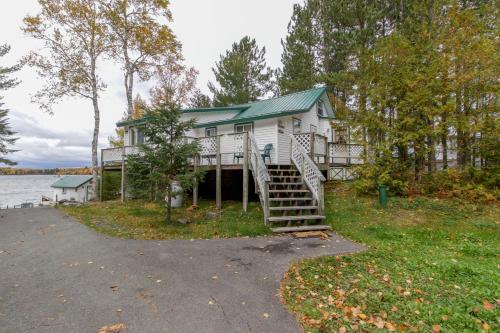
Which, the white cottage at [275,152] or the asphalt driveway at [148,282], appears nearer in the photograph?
the asphalt driveway at [148,282]

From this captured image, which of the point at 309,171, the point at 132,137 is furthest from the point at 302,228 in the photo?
the point at 132,137

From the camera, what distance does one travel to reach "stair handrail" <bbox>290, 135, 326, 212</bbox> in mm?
7734

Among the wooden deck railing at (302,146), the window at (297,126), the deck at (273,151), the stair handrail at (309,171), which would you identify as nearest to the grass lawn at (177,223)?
the stair handrail at (309,171)

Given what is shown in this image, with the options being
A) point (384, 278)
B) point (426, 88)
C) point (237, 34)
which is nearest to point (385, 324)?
point (384, 278)

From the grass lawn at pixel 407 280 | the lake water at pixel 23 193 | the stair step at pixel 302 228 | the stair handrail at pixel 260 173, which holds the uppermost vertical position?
the stair handrail at pixel 260 173

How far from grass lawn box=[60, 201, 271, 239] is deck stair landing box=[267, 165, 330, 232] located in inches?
22.7

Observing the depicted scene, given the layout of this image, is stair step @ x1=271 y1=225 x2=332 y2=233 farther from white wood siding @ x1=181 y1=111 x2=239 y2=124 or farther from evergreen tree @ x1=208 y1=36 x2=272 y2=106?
evergreen tree @ x1=208 y1=36 x2=272 y2=106

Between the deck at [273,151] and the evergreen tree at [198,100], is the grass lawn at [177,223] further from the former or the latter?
the evergreen tree at [198,100]

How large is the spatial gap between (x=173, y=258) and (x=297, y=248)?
9.28ft

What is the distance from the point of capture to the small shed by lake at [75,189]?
24.0m

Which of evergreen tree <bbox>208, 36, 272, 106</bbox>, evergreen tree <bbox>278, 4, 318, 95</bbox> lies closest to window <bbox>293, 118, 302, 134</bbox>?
evergreen tree <bbox>278, 4, 318, 95</bbox>

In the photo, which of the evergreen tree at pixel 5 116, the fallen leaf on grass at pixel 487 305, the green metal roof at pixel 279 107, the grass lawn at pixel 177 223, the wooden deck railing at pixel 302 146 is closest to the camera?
the fallen leaf on grass at pixel 487 305

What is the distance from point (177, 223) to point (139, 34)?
15.5 m

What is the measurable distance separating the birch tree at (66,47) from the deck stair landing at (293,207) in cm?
1413
